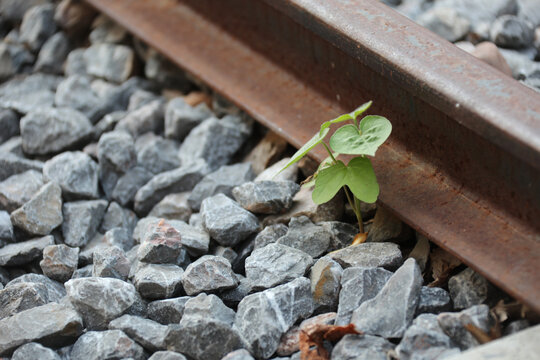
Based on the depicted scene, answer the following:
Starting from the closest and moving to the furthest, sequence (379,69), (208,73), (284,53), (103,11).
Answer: (379,69) < (284,53) < (208,73) < (103,11)

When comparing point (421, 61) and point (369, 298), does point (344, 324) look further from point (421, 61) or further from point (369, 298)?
point (421, 61)

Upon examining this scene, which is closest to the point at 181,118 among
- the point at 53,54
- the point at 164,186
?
the point at 164,186

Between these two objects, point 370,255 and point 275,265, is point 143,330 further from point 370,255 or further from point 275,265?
point 370,255

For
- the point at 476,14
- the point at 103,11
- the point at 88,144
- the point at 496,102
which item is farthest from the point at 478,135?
the point at 103,11

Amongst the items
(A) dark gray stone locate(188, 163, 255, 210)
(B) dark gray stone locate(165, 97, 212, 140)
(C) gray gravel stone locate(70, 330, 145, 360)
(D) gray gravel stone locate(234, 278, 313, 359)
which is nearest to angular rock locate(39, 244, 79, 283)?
(C) gray gravel stone locate(70, 330, 145, 360)

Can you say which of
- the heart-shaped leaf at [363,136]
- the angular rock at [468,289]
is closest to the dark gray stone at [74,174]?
the heart-shaped leaf at [363,136]
